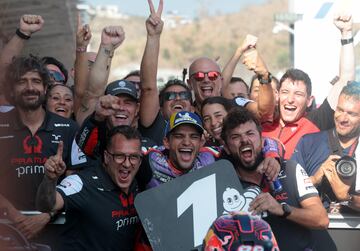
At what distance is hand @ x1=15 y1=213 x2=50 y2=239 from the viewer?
261 inches

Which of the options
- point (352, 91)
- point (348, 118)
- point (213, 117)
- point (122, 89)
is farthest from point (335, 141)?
point (122, 89)

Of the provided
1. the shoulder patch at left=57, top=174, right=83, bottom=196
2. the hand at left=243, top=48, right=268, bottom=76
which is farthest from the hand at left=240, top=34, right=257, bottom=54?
the shoulder patch at left=57, top=174, right=83, bottom=196

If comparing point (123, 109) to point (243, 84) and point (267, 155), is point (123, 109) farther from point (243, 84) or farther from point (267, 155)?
point (243, 84)

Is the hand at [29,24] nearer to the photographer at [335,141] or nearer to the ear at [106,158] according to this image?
the ear at [106,158]

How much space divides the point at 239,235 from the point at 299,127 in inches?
123

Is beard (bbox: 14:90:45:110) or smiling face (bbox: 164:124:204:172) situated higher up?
beard (bbox: 14:90:45:110)

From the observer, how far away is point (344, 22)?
8406mm

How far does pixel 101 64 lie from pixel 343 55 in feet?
6.90

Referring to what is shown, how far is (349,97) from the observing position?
7.71 metres

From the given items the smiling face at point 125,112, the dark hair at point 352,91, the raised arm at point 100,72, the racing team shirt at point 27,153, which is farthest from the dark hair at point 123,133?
the dark hair at point 352,91

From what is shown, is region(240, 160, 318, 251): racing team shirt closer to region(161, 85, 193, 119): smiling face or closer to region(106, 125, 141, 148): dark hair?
region(106, 125, 141, 148): dark hair

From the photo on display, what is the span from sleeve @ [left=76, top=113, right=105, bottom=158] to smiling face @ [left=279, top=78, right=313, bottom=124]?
179 centimetres

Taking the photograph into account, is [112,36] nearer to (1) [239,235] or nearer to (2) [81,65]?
(2) [81,65]

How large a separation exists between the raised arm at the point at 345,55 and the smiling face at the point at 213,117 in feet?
3.42
